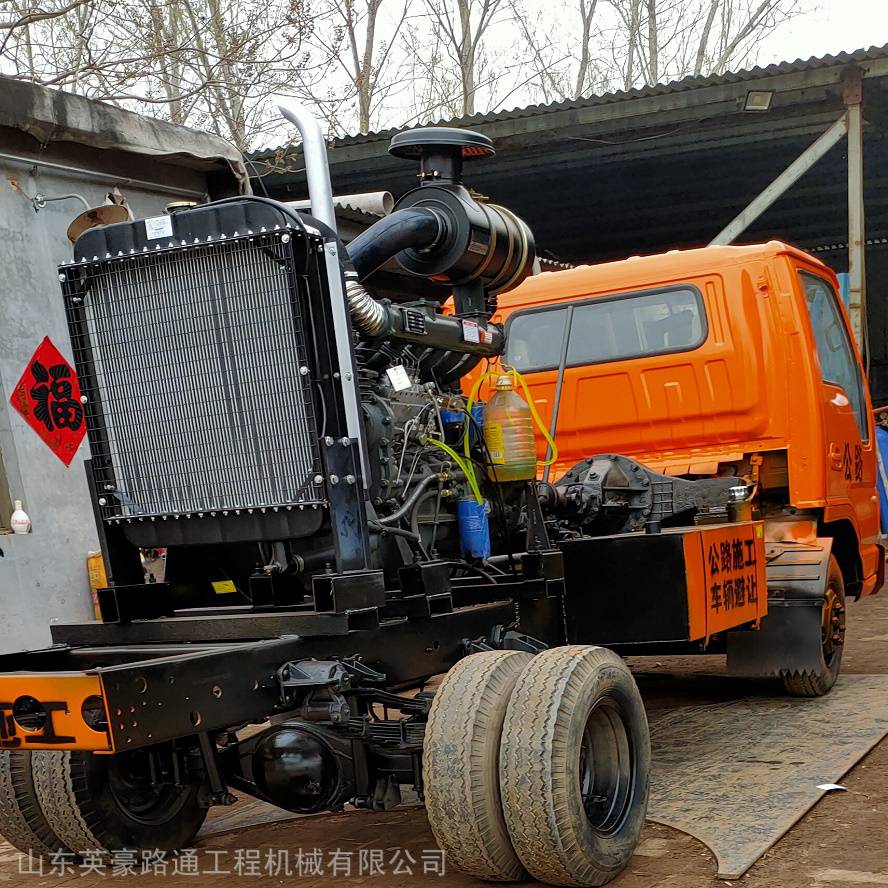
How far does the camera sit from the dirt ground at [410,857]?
4.02 metres

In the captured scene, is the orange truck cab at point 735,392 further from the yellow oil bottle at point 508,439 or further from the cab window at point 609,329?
the yellow oil bottle at point 508,439

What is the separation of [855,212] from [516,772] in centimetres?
968

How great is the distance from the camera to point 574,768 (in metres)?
3.83

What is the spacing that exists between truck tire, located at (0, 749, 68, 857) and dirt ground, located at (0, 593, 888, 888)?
0.12 meters

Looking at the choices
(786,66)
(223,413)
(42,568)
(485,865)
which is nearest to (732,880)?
(485,865)

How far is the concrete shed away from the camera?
27.4 ft

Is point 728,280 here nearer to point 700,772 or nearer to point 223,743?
point 700,772

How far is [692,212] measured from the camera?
17.4 meters

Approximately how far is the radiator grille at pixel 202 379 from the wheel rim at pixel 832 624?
11.8 ft

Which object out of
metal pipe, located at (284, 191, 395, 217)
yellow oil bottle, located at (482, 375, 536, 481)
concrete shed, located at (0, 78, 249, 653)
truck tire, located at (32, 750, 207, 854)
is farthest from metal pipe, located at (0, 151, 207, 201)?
truck tire, located at (32, 750, 207, 854)

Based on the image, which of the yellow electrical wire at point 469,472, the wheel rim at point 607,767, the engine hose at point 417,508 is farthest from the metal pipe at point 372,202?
the wheel rim at point 607,767

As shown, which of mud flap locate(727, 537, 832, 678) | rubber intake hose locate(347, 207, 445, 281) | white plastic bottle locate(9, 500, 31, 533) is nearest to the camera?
rubber intake hose locate(347, 207, 445, 281)

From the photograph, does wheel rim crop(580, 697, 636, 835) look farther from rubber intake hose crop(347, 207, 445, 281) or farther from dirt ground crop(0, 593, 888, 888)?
rubber intake hose crop(347, 207, 445, 281)

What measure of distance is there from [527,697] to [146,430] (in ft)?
4.99
